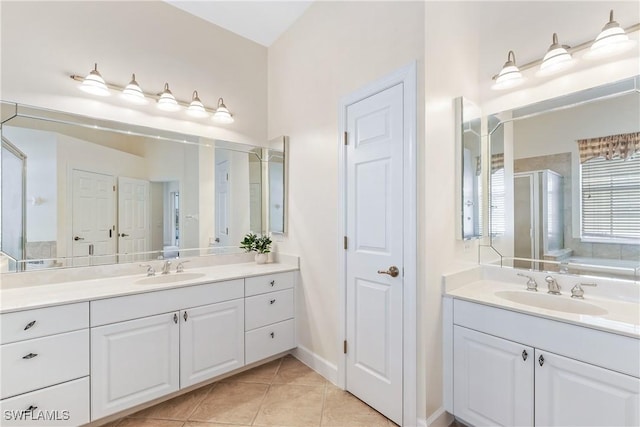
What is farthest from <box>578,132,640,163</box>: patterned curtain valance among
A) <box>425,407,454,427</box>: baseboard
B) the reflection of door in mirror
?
the reflection of door in mirror

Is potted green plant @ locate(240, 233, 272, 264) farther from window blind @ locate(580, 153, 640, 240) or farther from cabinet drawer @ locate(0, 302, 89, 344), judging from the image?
window blind @ locate(580, 153, 640, 240)

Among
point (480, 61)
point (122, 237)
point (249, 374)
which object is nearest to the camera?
point (480, 61)

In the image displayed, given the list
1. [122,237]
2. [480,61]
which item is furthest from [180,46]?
[480,61]

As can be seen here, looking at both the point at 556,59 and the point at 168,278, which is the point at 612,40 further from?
the point at 168,278

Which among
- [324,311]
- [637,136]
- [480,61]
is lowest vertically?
[324,311]

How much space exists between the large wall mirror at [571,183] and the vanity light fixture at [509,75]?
19 cm

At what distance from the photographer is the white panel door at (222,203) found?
269cm

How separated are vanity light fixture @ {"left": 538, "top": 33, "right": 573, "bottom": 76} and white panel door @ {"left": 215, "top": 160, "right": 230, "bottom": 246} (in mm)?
2523

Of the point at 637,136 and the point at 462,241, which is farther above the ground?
the point at 637,136

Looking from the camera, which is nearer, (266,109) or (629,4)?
(629,4)

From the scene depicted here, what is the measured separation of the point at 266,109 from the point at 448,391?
9.46ft

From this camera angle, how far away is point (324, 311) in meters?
2.36

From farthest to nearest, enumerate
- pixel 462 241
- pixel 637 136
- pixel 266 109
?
pixel 266 109, pixel 462 241, pixel 637 136

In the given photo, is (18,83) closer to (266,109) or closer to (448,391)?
(266,109)
